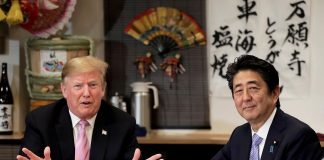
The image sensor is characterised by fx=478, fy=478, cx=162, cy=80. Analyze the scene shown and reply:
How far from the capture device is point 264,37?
328 centimetres

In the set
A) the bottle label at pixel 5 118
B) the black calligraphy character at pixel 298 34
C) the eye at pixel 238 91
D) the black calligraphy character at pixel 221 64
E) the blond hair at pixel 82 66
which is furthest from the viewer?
the black calligraphy character at pixel 221 64

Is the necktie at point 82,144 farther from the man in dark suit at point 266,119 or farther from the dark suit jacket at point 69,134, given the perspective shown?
the man in dark suit at point 266,119

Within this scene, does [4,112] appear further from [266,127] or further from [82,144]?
[266,127]

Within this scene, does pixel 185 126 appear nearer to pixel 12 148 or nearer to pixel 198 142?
pixel 198 142

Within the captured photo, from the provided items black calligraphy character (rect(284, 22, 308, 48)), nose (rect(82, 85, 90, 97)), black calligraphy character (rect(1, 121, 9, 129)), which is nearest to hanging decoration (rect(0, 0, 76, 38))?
black calligraphy character (rect(1, 121, 9, 129))

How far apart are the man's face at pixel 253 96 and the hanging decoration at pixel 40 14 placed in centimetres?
156

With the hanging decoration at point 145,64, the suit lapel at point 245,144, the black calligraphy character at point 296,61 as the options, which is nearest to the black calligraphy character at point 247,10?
the black calligraphy character at point 296,61

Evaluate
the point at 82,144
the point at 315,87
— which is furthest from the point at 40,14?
the point at 315,87

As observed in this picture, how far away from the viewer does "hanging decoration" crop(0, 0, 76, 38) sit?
2965mm

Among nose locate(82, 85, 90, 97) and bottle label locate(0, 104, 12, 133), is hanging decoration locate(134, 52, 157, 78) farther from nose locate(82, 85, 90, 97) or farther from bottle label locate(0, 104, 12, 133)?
nose locate(82, 85, 90, 97)

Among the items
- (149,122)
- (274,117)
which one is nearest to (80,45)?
(149,122)

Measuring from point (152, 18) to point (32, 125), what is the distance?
1521mm

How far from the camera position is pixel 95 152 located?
206 centimetres

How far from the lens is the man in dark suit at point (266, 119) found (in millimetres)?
1799
